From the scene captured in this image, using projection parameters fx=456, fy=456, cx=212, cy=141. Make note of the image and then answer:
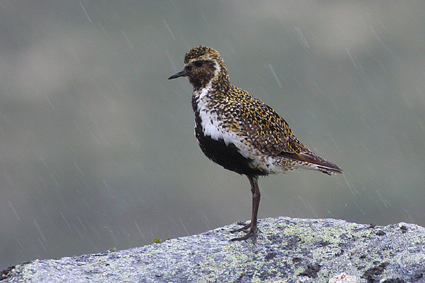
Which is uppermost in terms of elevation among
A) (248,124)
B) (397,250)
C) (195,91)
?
(195,91)

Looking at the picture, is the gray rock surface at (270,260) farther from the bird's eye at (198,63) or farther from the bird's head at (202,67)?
the bird's eye at (198,63)

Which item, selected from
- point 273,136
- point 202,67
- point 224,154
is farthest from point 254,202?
point 202,67

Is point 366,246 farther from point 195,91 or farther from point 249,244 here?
point 195,91

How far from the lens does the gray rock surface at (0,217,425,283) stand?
217 inches

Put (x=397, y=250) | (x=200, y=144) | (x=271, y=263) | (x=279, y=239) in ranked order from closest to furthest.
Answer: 1. (x=397, y=250)
2. (x=271, y=263)
3. (x=279, y=239)
4. (x=200, y=144)

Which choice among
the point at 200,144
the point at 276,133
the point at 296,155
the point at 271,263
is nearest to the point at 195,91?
the point at 200,144

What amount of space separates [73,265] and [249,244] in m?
2.57

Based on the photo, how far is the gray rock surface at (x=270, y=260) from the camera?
552cm

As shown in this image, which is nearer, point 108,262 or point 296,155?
point 108,262

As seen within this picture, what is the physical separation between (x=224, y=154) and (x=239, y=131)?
456mm

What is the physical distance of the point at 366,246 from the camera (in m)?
6.03

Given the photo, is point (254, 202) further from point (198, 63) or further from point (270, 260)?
point (198, 63)

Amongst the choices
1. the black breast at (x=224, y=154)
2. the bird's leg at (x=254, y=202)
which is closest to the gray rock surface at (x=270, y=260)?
the bird's leg at (x=254, y=202)

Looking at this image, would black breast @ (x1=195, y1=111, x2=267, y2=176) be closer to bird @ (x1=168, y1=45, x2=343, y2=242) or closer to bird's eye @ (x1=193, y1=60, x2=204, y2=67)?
bird @ (x1=168, y1=45, x2=343, y2=242)
